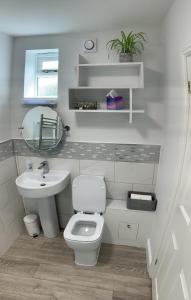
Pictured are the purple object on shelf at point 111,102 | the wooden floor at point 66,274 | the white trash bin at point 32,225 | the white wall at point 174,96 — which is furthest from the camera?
the white trash bin at point 32,225

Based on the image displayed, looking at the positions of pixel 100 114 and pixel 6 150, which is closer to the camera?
pixel 100 114

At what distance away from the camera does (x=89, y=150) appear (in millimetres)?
2207

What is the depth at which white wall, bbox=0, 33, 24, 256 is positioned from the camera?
6.81ft

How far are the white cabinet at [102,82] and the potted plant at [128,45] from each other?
9 centimetres

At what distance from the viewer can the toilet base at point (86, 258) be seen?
1983 mm

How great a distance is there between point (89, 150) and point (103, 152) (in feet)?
0.50

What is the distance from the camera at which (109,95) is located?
1.89 metres

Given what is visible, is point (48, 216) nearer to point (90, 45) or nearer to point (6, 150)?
point (6, 150)

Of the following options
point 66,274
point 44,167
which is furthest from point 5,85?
point 66,274

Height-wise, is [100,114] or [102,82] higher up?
[102,82]

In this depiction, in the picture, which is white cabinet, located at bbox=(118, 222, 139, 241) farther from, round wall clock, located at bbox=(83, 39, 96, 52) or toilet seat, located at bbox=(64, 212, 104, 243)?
round wall clock, located at bbox=(83, 39, 96, 52)

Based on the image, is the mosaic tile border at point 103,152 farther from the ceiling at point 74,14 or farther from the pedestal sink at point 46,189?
the ceiling at point 74,14

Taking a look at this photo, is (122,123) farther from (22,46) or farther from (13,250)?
(13,250)

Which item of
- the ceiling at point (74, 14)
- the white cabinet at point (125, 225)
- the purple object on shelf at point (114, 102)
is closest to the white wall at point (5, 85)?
the ceiling at point (74, 14)
